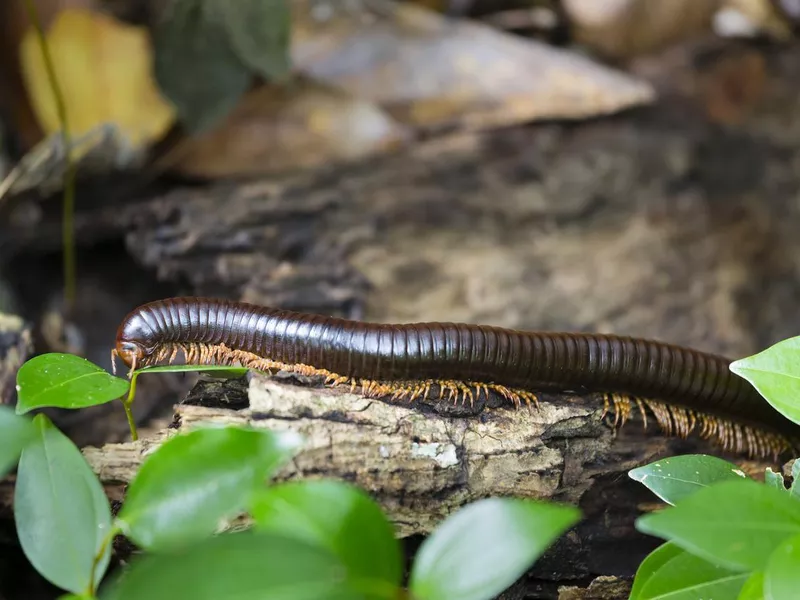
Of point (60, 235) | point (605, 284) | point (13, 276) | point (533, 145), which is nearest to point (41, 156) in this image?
point (60, 235)

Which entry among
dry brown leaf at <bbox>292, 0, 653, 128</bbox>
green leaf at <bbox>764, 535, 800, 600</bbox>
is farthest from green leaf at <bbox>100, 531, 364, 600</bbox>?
dry brown leaf at <bbox>292, 0, 653, 128</bbox>

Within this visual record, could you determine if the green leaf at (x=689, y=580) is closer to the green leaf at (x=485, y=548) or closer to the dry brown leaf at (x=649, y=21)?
the green leaf at (x=485, y=548)

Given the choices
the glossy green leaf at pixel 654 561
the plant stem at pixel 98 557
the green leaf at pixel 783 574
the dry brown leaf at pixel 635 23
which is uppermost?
the dry brown leaf at pixel 635 23

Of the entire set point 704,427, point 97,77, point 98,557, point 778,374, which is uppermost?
point 97,77

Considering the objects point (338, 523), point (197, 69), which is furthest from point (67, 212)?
point (338, 523)

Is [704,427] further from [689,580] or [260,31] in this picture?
[260,31]

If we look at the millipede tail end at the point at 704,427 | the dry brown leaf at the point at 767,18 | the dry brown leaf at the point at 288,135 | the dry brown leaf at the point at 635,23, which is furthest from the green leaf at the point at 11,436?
the dry brown leaf at the point at 767,18
